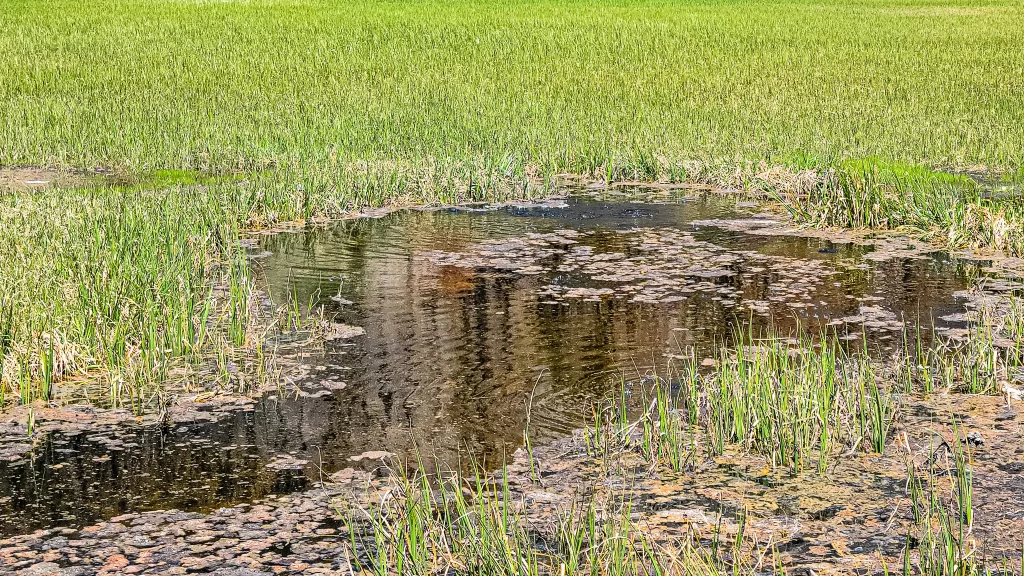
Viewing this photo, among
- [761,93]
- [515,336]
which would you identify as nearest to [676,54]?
[761,93]

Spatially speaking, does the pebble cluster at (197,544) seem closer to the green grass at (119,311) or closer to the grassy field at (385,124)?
the green grass at (119,311)

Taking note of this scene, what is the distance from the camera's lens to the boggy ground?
11.8 ft

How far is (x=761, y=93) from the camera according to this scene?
17.7 m

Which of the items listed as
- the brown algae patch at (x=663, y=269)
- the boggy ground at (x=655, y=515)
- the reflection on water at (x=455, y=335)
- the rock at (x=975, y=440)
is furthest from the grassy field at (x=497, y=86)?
the boggy ground at (x=655, y=515)

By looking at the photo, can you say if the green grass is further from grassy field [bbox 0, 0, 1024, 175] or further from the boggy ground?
grassy field [bbox 0, 0, 1024, 175]

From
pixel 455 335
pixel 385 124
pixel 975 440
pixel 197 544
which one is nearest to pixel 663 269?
pixel 455 335

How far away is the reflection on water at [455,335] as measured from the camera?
4.40m

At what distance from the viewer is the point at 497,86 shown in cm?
1822

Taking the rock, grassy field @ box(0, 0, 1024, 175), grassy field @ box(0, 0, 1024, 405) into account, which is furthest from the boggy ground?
grassy field @ box(0, 0, 1024, 175)

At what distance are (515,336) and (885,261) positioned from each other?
11.9ft

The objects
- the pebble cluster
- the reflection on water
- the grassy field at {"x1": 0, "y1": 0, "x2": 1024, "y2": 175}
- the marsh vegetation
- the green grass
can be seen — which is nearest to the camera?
the pebble cluster

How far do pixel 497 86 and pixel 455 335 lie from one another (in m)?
12.3

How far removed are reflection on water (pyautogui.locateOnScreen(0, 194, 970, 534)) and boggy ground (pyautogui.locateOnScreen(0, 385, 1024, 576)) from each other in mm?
189

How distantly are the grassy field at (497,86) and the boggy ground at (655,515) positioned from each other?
710 cm
